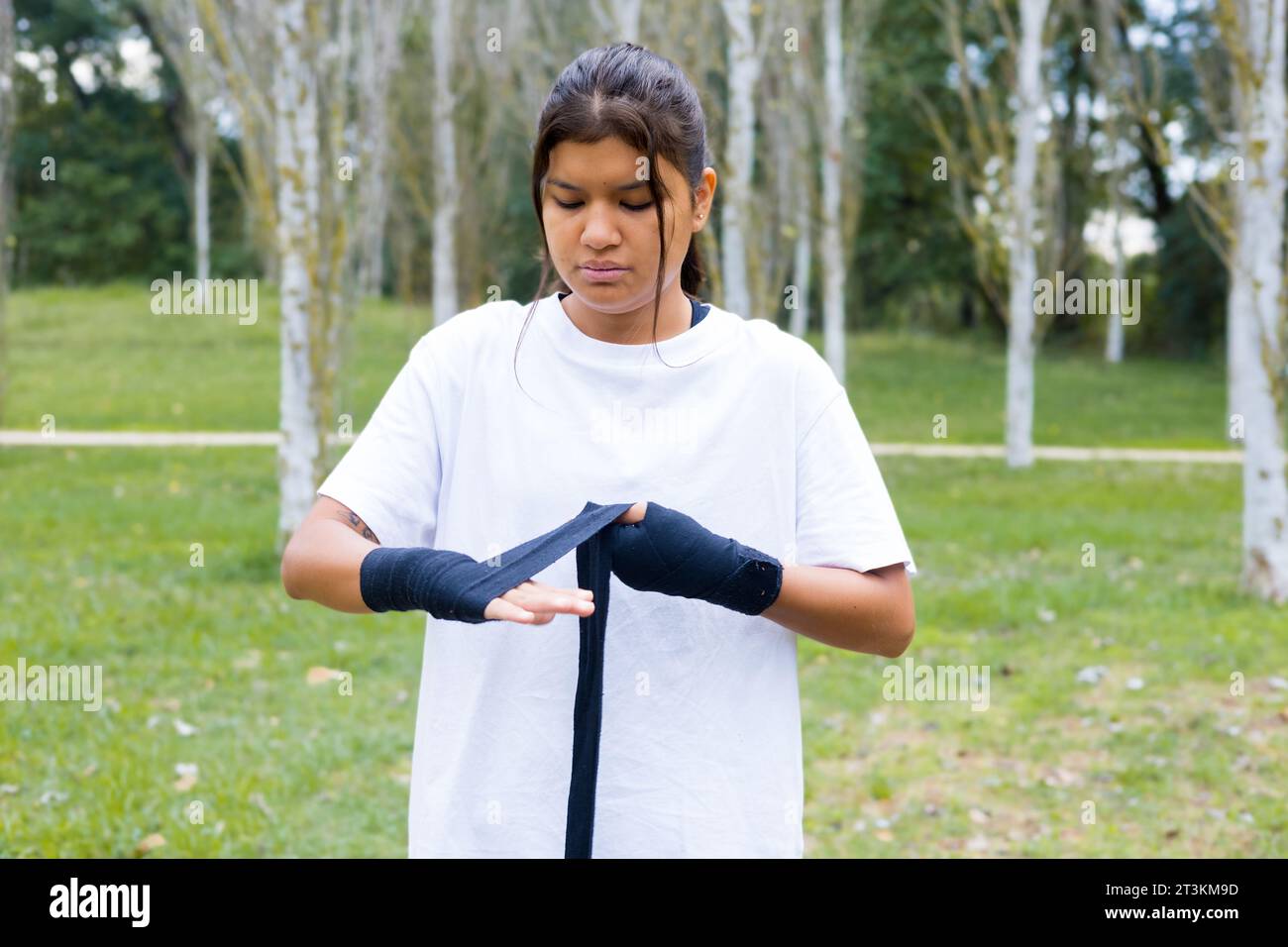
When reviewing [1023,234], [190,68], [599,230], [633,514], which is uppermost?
[190,68]

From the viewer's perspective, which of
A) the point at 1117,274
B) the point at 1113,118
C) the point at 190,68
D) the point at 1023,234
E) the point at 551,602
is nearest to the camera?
the point at 551,602

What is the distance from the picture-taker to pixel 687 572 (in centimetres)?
145

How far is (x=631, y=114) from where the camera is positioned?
155 cm

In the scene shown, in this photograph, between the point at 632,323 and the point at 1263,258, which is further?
the point at 1263,258

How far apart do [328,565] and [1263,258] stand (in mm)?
7134

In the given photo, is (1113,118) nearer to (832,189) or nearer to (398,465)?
(832,189)

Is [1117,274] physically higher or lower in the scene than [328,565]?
higher

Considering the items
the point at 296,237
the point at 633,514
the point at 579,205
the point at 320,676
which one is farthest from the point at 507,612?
the point at 296,237

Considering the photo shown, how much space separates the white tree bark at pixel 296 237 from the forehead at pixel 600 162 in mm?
6932

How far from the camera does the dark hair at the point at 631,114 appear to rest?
156 centimetres

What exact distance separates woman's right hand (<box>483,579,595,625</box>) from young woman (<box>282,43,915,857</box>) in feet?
0.59

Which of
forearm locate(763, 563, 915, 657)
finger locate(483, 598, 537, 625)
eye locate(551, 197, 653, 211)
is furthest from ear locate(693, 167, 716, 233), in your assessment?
finger locate(483, 598, 537, 625)

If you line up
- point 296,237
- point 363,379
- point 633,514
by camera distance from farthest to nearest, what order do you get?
1. point 363,379
2. point 296,237
3. point 633,514

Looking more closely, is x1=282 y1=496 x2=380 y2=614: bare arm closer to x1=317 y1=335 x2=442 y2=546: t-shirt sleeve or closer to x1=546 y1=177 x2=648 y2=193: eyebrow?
x1=317 y1=335 x2=442 y2=546: t-shirt sleeve
